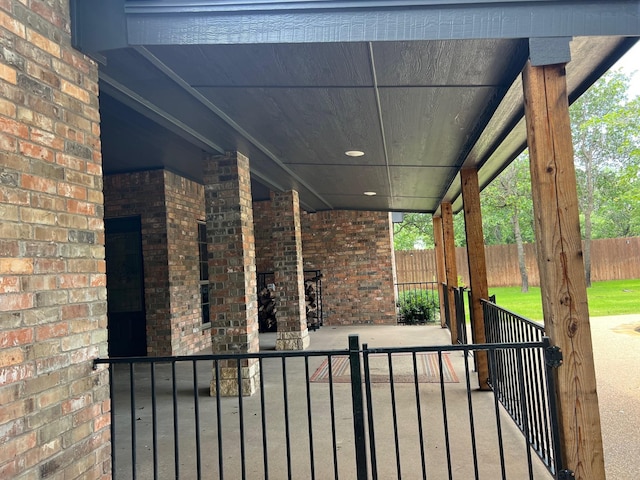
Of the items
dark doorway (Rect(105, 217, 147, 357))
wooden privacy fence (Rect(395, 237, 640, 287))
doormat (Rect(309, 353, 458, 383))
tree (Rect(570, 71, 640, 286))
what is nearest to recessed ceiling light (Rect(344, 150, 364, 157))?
doormat (Rect(309, 353, 458, 383))

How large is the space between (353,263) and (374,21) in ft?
27.3

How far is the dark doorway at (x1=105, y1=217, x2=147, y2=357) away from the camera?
670cm

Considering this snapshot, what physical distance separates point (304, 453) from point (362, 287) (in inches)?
286

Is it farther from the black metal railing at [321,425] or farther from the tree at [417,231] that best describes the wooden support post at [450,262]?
the tree at [417,231]

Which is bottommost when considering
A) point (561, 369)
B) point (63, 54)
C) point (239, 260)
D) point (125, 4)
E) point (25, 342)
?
point (561, 369)

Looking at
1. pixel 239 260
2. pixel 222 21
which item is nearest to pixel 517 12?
pixel 222 21

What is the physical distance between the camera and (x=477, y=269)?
4.75m

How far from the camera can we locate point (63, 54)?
2172mm

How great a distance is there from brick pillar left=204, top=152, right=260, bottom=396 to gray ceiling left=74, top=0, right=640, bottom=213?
12.6 inches

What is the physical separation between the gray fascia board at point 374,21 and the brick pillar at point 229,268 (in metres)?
2.42

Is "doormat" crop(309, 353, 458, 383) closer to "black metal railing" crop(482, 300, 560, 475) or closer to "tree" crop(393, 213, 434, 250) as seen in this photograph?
"black metal railing" crop(482, 300, 560, 475)

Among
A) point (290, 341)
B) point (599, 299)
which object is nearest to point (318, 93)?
point (290, 341)

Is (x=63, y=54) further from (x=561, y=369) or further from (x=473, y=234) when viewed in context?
(x=473, y=234)

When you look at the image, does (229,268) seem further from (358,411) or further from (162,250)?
(358,411)
